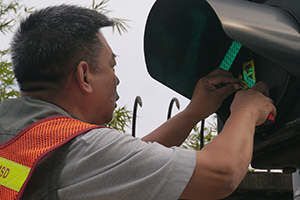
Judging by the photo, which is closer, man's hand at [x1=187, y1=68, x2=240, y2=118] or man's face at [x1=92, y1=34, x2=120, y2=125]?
man's face at [x1=92, y1=34, x2=120, y2=125]

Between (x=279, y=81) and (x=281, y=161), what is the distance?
31cm

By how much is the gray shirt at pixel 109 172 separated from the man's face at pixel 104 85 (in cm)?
32

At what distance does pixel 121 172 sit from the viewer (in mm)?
860

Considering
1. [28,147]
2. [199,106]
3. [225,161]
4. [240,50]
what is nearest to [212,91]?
[199,106]

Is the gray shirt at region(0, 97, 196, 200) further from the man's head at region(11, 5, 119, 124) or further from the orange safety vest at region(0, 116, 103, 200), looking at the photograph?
the man's head at region(11, 5, 119, 124)

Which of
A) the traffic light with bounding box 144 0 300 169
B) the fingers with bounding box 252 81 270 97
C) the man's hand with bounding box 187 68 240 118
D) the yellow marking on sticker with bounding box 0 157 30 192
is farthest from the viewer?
the man's hand with bounding box 187 68 240 118

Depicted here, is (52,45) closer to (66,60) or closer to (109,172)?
(66,60)

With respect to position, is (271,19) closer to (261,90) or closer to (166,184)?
(261,90)

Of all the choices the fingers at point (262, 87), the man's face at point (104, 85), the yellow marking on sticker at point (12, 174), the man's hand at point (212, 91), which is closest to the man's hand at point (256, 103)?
the fingers at point (262, 87)

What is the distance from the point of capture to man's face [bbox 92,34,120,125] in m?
1.20

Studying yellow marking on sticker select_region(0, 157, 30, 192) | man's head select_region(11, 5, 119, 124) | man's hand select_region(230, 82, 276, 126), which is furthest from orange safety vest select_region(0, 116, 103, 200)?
man's hand select_region(230, 82, 276, 126)

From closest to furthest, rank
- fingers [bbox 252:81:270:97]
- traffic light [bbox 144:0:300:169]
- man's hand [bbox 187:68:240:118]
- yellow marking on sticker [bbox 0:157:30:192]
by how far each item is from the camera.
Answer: yellow marking on sticker [bbox 0:157:30:192]
traffic light [bbox 144:0:300:169]
fingers [bbox 252:81:270:97]
man's hand [bbox 187:68:240:118]

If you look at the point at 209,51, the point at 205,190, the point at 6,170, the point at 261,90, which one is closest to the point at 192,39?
the point at 209,51

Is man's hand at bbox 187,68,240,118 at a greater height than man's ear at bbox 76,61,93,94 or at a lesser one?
lesser
